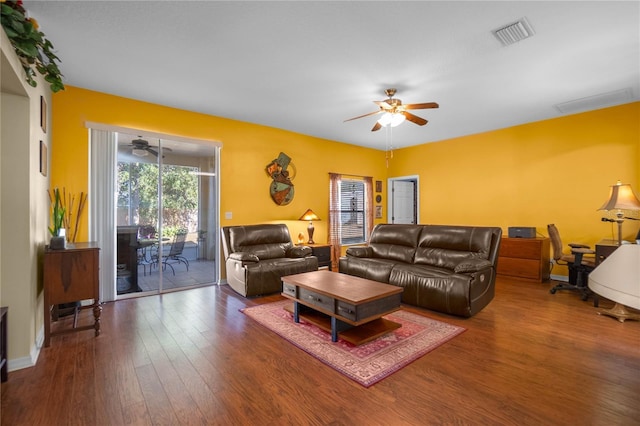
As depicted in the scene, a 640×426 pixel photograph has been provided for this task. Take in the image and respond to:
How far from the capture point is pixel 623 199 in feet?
12.5

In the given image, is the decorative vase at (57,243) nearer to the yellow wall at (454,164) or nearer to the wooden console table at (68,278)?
the wooden console table at (68,278)

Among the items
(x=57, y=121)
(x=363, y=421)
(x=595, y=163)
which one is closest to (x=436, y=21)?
(x=363, y=421)

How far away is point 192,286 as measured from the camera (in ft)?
15.3

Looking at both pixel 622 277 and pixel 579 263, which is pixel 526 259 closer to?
pixel 579 263

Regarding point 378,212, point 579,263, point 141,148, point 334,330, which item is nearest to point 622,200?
point 579,263

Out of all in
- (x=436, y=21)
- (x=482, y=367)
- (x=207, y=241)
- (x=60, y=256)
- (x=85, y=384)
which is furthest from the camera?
(x=207, y=241)

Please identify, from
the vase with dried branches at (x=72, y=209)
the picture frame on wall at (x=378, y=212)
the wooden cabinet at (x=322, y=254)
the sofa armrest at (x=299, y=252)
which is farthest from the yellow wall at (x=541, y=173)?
the vase with dried branches at (x=72, y=209)

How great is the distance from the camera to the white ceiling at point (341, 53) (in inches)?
92.1

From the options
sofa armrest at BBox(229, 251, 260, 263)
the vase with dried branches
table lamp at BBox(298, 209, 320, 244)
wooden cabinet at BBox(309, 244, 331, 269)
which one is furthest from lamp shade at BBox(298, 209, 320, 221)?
the vase with dried branches

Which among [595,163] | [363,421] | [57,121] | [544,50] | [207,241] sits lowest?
[363,421]

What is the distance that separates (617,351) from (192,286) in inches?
200

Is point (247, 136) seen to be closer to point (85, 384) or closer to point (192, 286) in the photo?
point (192, 286)

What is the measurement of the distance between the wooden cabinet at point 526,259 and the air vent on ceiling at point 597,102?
2.09 m

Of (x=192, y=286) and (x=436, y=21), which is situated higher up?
(x=436, y=21)
